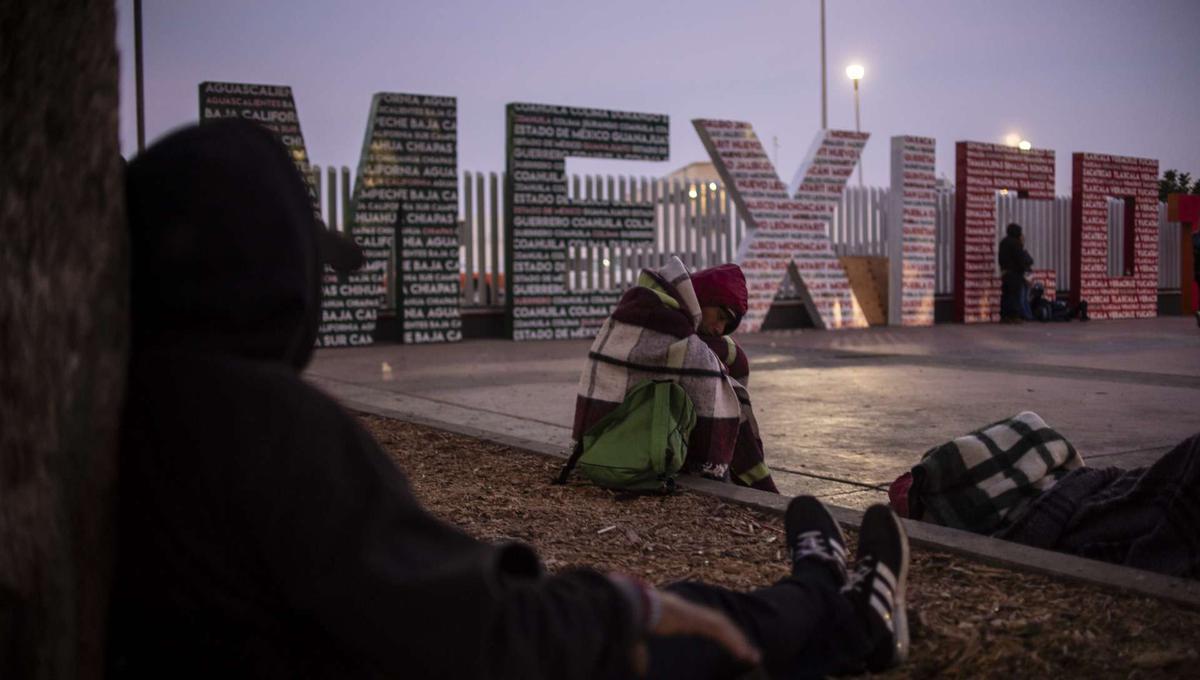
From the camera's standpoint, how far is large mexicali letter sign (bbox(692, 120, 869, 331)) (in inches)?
639

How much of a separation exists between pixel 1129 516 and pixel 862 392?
17.7 ft

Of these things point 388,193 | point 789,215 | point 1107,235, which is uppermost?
point 388,193

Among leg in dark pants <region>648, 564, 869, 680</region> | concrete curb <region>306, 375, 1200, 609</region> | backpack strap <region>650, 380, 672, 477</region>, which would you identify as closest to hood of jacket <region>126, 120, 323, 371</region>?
concrete curb <region>306, 375, 1200, 609</region>

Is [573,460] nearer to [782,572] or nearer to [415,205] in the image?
[782,572]

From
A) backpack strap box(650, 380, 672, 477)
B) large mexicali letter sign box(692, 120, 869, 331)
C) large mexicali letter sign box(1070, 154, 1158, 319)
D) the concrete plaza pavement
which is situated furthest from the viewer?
large mexicali letter sign box(1070, 154, 1158, 319)

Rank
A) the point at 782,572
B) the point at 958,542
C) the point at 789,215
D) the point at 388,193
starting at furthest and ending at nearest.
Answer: the point at 789,215 < the point at 388,193 < the point at 958,542 < the point at 782,572

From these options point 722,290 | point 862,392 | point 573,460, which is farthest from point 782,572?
point 862,392

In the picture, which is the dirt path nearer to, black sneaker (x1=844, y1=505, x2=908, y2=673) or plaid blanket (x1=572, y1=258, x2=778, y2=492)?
black sneaker (x1=844, y1=505, x2=908, y2=673)

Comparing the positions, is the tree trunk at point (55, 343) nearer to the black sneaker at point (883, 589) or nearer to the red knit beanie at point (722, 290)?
the black sneaker at point (883, 589)

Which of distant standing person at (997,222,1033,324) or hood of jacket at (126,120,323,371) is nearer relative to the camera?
hood of jacket at (126,120,323,371)

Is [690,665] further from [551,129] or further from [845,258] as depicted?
[845,258]

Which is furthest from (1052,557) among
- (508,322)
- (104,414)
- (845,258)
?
(845,258)

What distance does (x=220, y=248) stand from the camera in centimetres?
144

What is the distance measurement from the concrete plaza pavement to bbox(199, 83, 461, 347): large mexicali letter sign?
48cm
